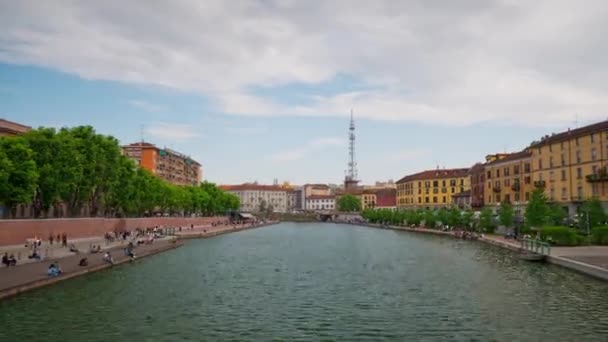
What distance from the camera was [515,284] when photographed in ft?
141

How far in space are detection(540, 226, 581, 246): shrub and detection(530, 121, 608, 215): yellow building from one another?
16377 mm

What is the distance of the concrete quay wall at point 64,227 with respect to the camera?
198ft

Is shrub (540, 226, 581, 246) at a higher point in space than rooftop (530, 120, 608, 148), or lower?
lower

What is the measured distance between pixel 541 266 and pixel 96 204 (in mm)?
67316

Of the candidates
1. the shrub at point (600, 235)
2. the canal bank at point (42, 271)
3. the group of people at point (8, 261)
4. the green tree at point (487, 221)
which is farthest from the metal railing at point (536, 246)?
the group of people at point (8, 261)

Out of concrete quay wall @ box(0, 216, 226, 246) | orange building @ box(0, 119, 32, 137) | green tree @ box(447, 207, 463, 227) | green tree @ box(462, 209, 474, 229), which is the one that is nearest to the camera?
concrete quay wall @ box(0, 216, 226, 246)

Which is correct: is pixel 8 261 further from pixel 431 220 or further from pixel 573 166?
pixel 431 220

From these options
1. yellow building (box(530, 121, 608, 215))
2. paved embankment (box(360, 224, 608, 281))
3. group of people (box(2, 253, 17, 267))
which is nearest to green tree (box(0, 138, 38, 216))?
group of people (box(2, 253, 17, 267))

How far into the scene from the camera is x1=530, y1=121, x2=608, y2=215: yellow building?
84.1 meters

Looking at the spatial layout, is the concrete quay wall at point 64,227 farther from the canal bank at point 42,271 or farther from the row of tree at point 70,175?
the canal bank at point 42,271

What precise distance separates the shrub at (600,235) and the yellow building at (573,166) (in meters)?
15.7

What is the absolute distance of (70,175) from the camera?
7250cm

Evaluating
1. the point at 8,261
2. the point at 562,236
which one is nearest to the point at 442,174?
the point at 562,236

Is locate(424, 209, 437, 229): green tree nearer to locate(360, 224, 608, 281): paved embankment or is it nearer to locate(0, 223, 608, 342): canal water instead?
locate(360, 224, 608, 281): paved embankment
